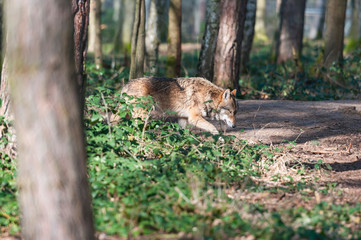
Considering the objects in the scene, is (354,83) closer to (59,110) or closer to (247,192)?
(247,192)

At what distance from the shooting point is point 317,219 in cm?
458

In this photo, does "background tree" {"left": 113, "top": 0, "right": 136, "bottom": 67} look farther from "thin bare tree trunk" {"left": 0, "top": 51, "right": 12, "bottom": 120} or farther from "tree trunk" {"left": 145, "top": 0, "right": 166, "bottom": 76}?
"thin bare tree trunk" {"left": 0, "top": 51, "right": 12, "bottom": 120}

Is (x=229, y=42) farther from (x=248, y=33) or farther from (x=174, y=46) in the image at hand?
(x=248, y=33)

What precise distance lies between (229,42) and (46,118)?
9468 mm

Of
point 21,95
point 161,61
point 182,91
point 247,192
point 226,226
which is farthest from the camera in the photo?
point 161,61

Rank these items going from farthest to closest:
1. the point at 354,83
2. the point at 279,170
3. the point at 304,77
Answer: the point at 304,77, the point at 354,83, the point at 279,170

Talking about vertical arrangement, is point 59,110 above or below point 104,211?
above

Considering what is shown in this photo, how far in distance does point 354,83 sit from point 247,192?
33.0 ft

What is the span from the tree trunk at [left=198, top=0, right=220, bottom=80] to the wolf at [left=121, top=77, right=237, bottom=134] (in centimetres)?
367

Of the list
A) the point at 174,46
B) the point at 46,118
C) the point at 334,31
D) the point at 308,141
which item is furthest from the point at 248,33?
the point at 46,118

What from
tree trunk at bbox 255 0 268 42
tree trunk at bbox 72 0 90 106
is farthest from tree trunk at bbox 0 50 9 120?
tree trunk at bbox 255 0 268 42

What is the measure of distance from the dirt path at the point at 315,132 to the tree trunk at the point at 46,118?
375 cm

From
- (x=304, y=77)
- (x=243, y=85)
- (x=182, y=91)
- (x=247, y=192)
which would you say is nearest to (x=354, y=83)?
(x=304, y=77)

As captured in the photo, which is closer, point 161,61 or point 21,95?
point 21,95
